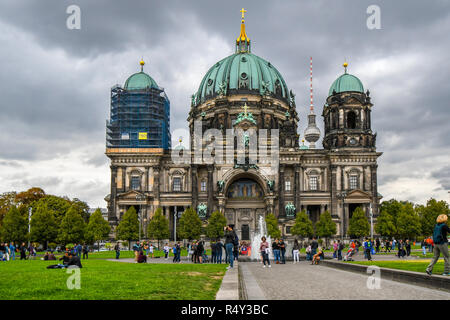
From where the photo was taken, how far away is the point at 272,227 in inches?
2579

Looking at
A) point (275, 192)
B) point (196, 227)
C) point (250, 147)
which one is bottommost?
point (196, 227)

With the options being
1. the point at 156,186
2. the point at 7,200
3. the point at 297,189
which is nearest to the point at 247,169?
the point at 297,189

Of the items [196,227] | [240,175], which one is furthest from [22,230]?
[240,175]

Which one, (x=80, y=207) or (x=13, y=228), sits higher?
(x=80, y=207)

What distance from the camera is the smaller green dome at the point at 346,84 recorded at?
7925 cm

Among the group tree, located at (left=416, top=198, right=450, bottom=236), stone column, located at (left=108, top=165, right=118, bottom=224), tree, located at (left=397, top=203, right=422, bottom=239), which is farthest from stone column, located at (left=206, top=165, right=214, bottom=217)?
tree, located at (left=416, top=198, right=450, bottom=236)

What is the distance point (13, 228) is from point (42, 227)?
384 cm

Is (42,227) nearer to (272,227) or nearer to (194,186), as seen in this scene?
(194,186)

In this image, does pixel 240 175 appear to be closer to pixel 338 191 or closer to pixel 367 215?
pixel 338 191

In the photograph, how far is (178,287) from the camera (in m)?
12.8

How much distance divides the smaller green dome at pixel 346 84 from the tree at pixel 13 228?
179 feet

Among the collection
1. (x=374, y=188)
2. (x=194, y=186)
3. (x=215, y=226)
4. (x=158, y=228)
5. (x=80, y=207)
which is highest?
(x=194, y=186)

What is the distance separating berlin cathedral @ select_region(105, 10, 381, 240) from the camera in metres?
73.8
